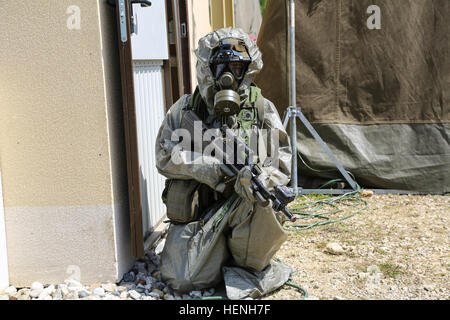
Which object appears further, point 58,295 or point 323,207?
point 323,207

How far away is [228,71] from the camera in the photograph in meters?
3.32

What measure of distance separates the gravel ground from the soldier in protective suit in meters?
0.17

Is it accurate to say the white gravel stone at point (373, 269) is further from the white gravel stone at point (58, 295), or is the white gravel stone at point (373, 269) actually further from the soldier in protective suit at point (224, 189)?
the white gravel stone at point (58, 295)

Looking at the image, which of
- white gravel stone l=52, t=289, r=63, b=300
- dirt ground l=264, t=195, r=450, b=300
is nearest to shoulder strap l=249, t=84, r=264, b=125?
dirt ground l=264, t=195, r=450, b=300

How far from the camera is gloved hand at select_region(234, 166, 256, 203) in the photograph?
3012 millimetres

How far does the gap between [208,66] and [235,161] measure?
0.64 m

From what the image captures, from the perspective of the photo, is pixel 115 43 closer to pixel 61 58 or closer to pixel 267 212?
pixel 61 58

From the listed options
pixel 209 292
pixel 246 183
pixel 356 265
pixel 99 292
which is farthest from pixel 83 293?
pixel 356 265

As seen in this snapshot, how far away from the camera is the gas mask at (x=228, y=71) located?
3.20 meters

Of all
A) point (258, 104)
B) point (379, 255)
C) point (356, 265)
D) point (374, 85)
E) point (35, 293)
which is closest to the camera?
point (35, 293)

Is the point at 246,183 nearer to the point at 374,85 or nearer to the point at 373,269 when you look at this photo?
the point at 373,269

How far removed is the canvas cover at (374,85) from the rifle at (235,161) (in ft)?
8.69

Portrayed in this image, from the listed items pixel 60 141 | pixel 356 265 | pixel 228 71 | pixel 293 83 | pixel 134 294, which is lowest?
pixel 356 265

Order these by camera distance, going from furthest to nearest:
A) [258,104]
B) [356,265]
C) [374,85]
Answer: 1. [374,85]
2. [356,265]
3. [258,104]
